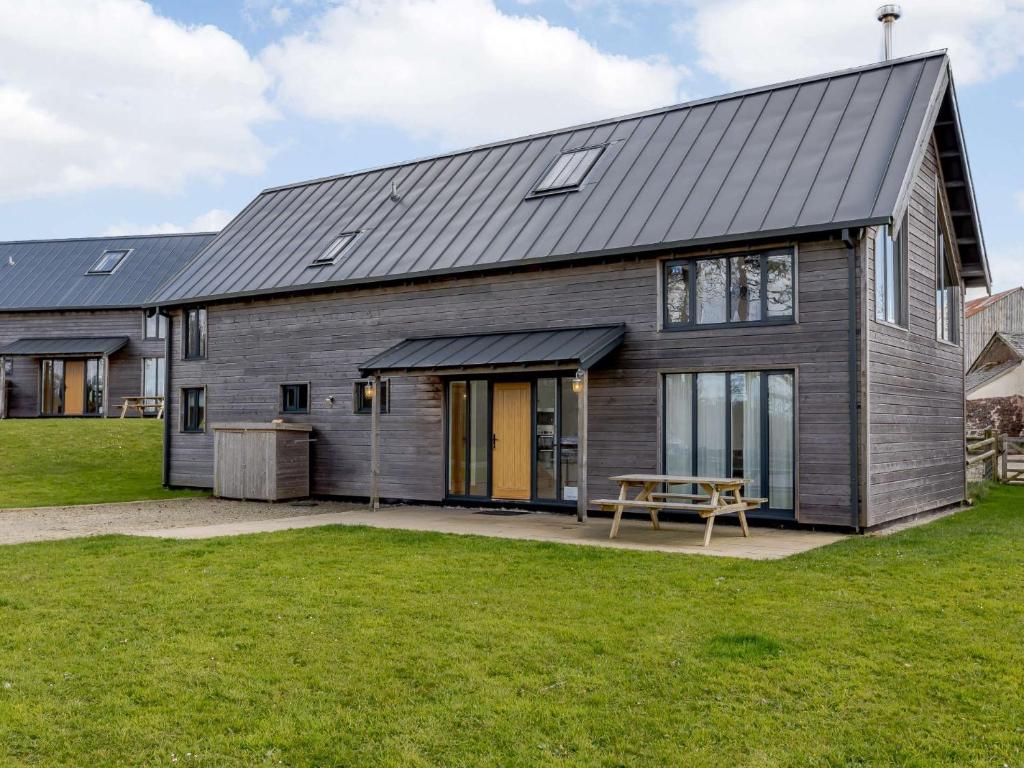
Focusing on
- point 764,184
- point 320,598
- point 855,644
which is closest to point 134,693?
point 320,598

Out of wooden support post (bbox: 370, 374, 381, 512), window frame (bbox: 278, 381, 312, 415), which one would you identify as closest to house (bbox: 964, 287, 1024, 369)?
window frame (bbox: 278, 381, 312, 415)

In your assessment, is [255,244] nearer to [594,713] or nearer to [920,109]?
[920,109]

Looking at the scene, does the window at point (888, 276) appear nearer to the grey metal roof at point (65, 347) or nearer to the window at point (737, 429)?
the window at point (737, 429)

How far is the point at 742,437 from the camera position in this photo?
1285 centimetres

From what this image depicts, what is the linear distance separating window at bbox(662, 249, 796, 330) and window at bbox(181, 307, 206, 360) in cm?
1080

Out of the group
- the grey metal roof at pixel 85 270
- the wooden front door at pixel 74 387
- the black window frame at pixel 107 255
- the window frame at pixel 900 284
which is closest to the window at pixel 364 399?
the window frame at pixel 900 284

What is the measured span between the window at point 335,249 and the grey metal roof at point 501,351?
2.89 m

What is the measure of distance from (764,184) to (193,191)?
1141 inches

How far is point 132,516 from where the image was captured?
14.6m

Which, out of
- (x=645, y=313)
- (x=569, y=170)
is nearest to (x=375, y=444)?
(x=645, y=313)

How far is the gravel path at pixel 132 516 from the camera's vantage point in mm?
12445

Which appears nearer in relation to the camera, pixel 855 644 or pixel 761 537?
pixel 855 644

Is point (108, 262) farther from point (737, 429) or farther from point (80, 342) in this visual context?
point (737, 429)

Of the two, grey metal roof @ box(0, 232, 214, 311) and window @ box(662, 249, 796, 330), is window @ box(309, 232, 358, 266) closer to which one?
window @ box(662, 249, 796, 330)
